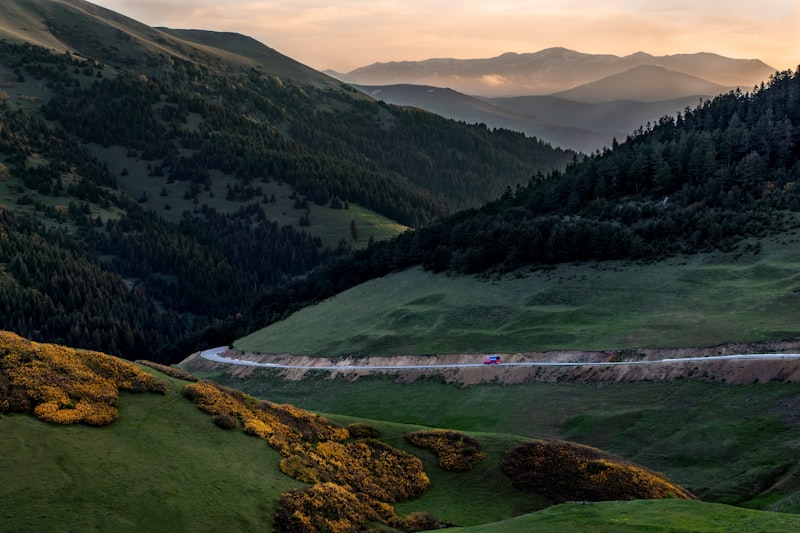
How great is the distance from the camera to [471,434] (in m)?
50.7

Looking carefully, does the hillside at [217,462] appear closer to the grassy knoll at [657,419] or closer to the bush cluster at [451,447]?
the bush cluster at [451,447]

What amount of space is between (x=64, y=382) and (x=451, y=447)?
23.5 m

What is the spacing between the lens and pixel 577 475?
43.9m

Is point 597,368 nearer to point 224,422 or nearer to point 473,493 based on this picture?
point 473,493

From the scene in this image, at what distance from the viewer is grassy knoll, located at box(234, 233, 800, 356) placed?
81.2 m

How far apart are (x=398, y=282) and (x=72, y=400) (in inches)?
4453

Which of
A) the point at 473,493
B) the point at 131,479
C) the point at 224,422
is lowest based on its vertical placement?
the point at 473,493

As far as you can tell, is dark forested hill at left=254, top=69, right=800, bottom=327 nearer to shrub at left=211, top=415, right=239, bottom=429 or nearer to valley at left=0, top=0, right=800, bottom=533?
valley at left=0, top=0, right=800, bottom=533

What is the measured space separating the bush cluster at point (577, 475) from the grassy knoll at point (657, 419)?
254 inches

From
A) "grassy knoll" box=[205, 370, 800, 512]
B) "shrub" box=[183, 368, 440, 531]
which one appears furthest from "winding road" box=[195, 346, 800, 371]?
"shrub" box=[183, 368, 440, 531]

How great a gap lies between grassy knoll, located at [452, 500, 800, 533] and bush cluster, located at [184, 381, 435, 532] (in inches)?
224

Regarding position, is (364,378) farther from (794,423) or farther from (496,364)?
(794,423)

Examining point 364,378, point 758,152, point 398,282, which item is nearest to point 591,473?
point 364,378

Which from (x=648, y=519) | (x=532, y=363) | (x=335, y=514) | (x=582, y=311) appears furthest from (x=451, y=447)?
(x=582, y=311)
